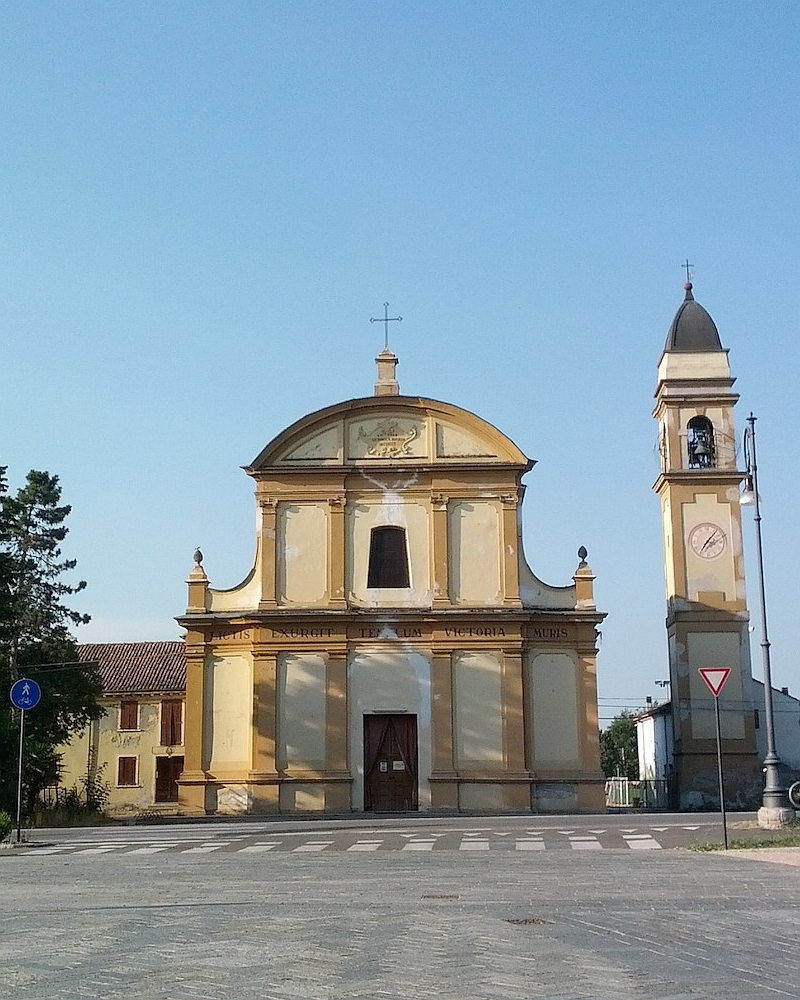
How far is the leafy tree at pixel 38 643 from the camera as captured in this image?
3344 centimetres

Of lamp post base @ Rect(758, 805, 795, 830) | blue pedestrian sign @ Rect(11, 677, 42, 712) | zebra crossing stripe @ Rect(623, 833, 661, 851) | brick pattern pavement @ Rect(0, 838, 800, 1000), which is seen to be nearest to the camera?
brick pattern pavement @ Rect(0, 838, 800, 1000)

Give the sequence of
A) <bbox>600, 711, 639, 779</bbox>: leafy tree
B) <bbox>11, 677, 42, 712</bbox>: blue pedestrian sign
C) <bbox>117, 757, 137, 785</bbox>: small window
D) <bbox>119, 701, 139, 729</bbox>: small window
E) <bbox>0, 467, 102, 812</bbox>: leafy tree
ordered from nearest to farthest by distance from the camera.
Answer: <bbox>11, 677, 42, 712</bbox>: blue pedestrian sign → <bbox>0, 467, 102, 812</bbox>: leafy tree → <bbox>117, 757, 137, 785</bbox>: small window → <bbox>119, 701, 139, 729</bbox>: small window → <bbox>600, 711, 639, 779</bbox>: leafy tree

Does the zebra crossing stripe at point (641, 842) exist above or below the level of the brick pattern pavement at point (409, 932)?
below

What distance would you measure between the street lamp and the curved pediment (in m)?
12.8

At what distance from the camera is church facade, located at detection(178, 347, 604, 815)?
117 ft

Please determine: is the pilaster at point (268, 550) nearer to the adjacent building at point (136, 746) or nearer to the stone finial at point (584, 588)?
the stone finial at point (584, 588)

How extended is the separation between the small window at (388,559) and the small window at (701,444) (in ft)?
31.2

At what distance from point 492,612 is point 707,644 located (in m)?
6.81

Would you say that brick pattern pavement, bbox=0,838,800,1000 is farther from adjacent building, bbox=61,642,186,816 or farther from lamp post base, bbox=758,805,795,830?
adjacent building, bbox=61,642,186,816

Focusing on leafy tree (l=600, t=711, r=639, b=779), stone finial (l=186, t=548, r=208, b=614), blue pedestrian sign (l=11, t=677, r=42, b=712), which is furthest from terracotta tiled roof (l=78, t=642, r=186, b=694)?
leafy tree (l=600, t=711, r=639, b=779)

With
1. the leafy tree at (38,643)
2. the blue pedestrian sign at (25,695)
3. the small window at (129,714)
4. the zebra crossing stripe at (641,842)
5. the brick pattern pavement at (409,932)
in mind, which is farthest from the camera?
the small window at (129,714)

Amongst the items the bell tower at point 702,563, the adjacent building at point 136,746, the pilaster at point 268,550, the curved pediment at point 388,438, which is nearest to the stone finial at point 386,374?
the curved pediment at point 388,438

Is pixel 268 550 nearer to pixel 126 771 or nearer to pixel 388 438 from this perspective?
pixel 388 438

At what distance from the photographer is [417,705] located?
36.2 meters
